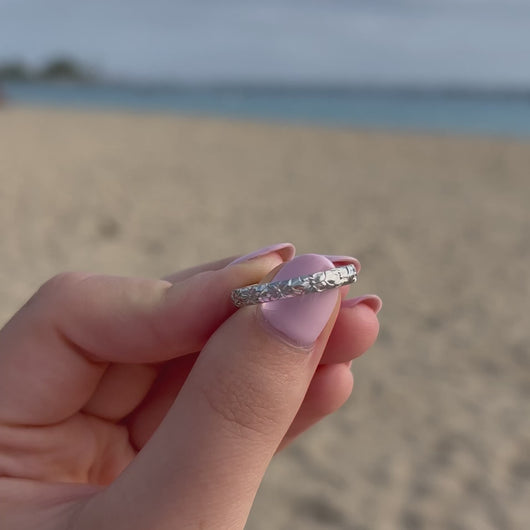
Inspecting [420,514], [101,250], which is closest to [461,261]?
[101,250]

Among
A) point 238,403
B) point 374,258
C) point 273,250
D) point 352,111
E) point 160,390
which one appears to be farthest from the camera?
point 352,111

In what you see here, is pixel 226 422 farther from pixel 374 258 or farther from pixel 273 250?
pixel 374 258

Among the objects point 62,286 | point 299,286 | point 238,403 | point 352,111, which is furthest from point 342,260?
point 352,111

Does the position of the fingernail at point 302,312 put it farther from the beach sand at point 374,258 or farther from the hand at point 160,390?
the beach sand at point 374,258

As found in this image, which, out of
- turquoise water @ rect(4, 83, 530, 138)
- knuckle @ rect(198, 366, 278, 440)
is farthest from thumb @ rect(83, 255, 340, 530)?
turquoise water @ rect(4, 83, 530, 138)

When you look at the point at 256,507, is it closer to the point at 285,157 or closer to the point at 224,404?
the point at 224,404

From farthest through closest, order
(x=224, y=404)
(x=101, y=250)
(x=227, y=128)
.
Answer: (x=227, y=128) → (x=101, y=250) → (x=224, y=404)

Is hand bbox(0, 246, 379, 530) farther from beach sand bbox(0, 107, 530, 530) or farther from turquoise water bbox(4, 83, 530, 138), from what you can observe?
turquoise water bbox(4, 83, 530, 138)
